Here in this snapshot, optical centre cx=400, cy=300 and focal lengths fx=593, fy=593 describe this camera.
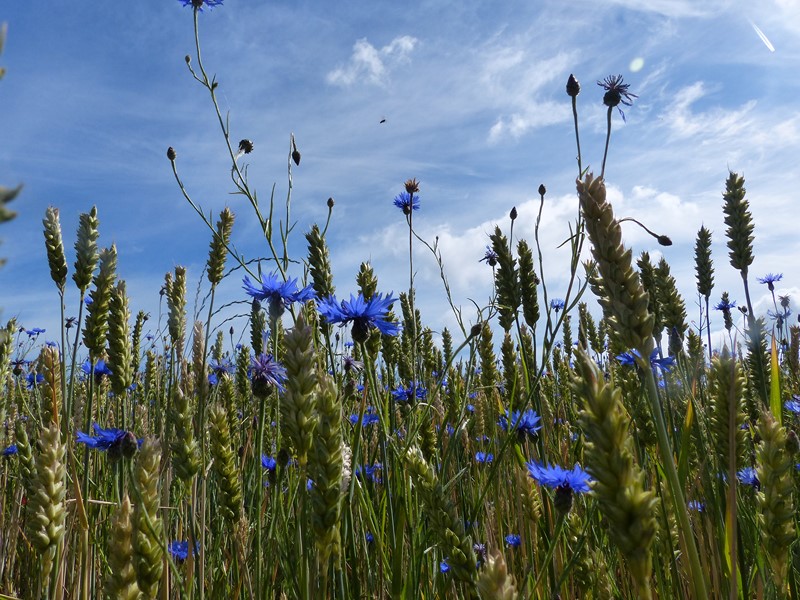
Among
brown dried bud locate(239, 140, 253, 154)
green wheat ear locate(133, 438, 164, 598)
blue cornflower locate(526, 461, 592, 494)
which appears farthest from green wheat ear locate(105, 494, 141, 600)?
brown dried bud locate(239, 140, 253, 154)

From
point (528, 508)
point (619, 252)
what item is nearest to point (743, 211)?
point (528, 508)

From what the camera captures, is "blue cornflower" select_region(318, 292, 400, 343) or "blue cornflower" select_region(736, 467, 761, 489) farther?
"blue cornflower" select_region(736, 467, 761, 489)

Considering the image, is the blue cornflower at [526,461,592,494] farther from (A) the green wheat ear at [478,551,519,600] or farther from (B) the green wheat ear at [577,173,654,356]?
(B) the green wheat ear at [577,173,654,356]

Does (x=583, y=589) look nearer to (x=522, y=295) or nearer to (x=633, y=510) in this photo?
(x=522, y=295)

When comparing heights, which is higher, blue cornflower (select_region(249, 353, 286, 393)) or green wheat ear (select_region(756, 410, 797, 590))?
blue cornflower (select_region(249, 353, 286, 393))

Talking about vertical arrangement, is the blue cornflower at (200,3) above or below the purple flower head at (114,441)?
above

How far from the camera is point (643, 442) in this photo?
7.52ft

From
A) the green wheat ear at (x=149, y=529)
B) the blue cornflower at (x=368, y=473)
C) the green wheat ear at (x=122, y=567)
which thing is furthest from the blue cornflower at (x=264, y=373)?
the green wheat ear at (x=122, y=567)

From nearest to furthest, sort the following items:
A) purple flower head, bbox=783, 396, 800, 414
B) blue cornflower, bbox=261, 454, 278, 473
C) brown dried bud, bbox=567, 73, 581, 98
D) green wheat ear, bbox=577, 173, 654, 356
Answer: green wheat ear, bbox=577, 173, 654, 356 → brown dried bud, bbox=567, 73, 581, 98 → blue cornflower, bbox=261, 454, 278, 473 → purple flower head, bbox=783, 396, 800, 414

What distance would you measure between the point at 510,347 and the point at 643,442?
981mm

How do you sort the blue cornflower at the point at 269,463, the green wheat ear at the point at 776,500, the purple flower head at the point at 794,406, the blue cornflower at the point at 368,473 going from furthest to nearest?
the purple flower head at the point at 794,406 → the blue cornflower at the point at 269,463 → the blue cornflower at the point at 368,473 → the green wheat ear at the point at 776,500

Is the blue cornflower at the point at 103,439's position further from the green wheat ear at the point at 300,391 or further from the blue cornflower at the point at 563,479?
the blue cornflower at the point at 563,479

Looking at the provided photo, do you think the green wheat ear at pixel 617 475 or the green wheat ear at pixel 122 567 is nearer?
the green wheat ear at pixel 617 475

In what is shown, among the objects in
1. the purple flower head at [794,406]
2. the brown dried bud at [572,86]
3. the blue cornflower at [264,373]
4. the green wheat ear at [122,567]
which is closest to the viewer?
the green wheat ear at [122,567]
